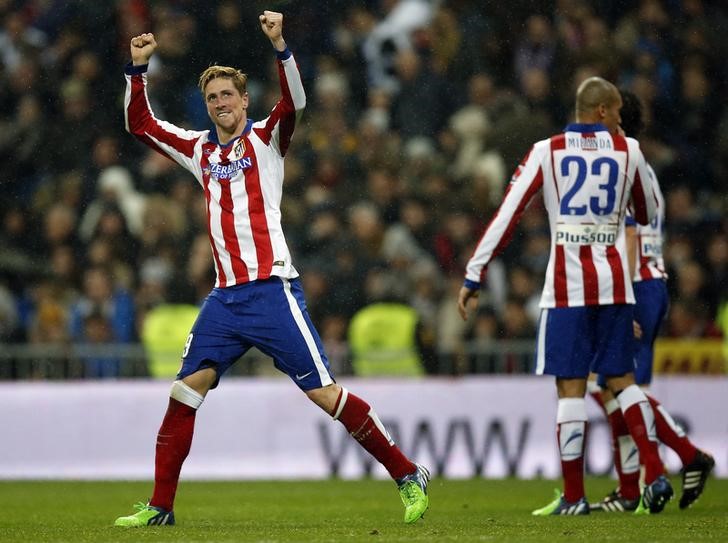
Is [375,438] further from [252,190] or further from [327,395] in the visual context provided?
[252,190]

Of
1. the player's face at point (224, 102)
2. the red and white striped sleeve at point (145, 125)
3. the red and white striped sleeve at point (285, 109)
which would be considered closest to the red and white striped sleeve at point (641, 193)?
the red and white striped sleeve at point (285, 109)

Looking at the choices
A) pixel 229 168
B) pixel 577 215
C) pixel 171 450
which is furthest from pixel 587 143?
pixel 171 450

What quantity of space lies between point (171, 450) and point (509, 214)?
2210 millimetres

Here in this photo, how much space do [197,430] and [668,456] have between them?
12.8 feet

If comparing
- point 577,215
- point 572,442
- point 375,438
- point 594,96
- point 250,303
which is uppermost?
point 594,96

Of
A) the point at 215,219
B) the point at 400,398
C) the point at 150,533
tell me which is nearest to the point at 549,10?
the point at 400,398

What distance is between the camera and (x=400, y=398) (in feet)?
42.7

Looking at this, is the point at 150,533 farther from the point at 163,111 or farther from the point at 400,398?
the point at 163,111

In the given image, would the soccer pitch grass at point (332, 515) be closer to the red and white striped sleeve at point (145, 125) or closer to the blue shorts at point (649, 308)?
the blue shorts at point (649, 308)

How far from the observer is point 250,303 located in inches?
297

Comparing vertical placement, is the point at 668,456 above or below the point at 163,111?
below

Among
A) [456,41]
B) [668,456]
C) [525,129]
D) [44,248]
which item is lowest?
[668,456]

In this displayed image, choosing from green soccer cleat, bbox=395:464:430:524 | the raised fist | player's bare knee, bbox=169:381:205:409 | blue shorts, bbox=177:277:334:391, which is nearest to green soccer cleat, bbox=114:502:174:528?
player's bare knee, bbox=169:381:205:409

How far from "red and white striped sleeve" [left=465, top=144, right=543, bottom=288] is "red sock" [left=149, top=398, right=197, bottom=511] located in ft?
5.62
